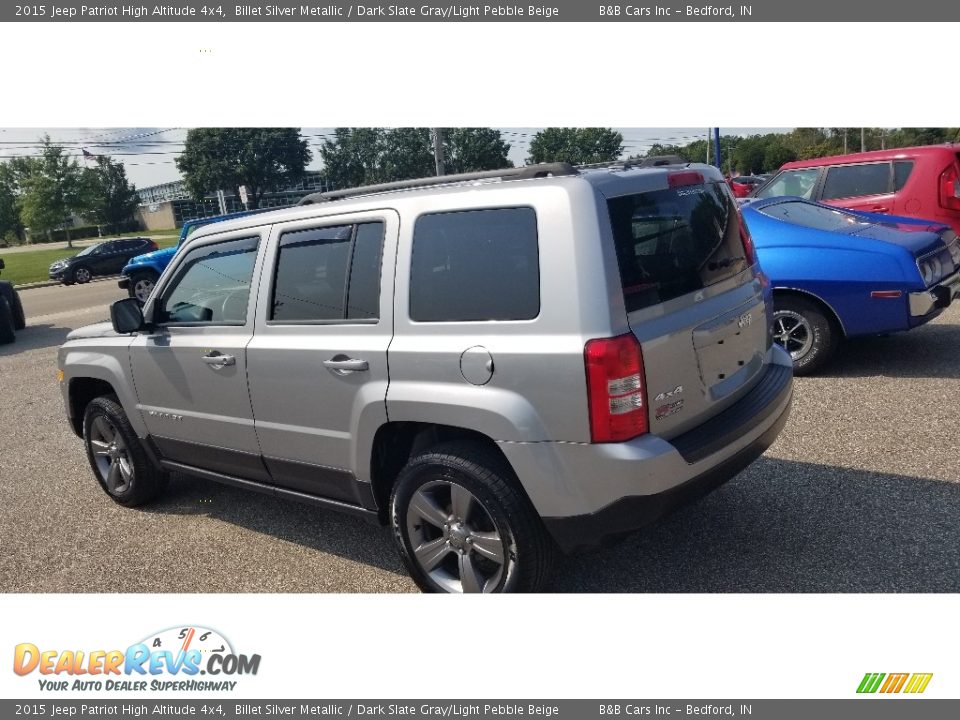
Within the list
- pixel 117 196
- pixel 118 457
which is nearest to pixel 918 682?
pixel 118 457

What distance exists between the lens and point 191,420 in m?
4.16

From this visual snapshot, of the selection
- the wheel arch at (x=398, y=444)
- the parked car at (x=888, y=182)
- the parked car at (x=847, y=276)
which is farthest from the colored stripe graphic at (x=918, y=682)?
the parked car at (x=888, y=182)

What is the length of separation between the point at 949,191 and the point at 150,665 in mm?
8727

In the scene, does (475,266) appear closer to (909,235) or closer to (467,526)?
(467,526)

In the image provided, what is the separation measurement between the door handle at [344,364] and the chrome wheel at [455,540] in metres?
0.61

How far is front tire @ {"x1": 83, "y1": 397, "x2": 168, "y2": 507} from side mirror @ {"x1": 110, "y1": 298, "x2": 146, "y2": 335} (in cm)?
75

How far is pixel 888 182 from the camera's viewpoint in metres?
8.23

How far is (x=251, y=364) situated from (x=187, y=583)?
1192 mm

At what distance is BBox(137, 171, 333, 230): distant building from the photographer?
61.5 m

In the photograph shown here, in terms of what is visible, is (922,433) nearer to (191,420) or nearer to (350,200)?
(350,200)

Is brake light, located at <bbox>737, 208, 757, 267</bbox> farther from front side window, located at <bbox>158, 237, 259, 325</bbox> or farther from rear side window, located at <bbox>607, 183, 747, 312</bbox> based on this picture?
front side window, located at <bbox>158, 237, 259, 325</bbox>

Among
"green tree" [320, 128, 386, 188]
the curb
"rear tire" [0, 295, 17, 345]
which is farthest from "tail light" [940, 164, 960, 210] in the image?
"green tree" [320, 128, 386, 188]

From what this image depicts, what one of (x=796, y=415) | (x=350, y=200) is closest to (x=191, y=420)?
(x=350, y=200)

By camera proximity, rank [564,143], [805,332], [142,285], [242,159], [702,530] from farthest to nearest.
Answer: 1. [242,159]
2. [564,143]
3. [142,285]
4. [805,332]
5. [702,530]
